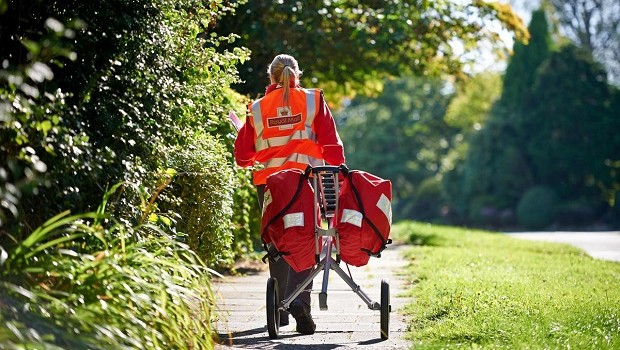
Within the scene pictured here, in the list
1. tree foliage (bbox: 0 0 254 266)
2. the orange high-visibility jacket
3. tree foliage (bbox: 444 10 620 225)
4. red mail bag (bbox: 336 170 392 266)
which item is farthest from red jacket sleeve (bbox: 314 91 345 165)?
tree foliage (bbox: 444 10 620 225)

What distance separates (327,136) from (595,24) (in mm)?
45646

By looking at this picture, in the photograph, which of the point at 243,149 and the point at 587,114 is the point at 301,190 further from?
the point at 587,114

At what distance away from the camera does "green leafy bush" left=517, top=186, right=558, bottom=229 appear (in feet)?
118

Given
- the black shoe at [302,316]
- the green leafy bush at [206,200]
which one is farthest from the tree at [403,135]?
the black shoe at [302,316]

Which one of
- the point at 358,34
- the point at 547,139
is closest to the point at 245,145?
the point at 358,34

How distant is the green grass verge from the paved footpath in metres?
0.17

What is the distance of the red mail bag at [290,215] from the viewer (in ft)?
20.0

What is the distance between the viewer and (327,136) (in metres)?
6.57

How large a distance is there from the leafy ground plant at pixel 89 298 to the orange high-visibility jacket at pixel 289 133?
165cm

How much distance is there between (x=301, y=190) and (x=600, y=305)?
2420 millimetres

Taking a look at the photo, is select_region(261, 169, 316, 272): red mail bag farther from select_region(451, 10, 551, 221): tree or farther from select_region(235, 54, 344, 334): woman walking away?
select_region(451, 10, 551, 221): tree

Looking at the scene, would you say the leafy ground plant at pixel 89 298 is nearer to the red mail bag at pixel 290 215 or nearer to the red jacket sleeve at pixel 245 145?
the red mail bag at pixel 290 215

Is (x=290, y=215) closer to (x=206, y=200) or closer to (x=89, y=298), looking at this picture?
(x=206, y=200)

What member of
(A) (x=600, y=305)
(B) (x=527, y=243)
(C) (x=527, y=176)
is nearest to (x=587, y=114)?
(C) (x=527, y=176)
